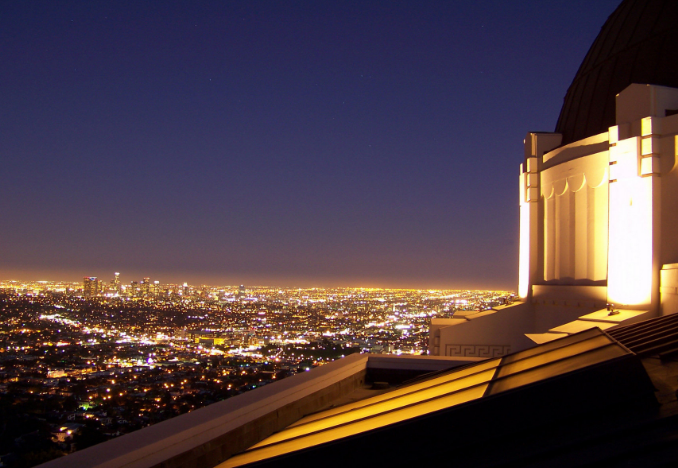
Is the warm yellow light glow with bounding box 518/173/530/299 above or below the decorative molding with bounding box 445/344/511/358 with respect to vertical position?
above

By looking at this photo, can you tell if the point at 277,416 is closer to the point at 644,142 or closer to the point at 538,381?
the point at 538,381

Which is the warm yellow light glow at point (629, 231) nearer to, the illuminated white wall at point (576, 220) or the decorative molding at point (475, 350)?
the illuminated white wall at point (576, 220)

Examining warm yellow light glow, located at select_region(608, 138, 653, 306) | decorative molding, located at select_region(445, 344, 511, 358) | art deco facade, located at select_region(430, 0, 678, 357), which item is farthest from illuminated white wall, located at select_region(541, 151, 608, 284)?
decorative molding, located at select_region(445, 344, 511, 358)

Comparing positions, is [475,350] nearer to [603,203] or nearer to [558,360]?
[603,203]

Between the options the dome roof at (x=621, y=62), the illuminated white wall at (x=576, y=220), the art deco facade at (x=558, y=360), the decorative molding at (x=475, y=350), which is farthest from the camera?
the decorative molding at (x=475, y=350)

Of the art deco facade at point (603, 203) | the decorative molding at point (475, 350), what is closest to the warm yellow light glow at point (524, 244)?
the art deco facade at point (603, 203)

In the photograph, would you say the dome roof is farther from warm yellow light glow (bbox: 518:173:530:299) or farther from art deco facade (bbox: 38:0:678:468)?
warm yellow light glow (bbox: 518:173:530:299)

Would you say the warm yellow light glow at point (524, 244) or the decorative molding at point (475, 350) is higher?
the warm yellow light glow at point (524, 244)

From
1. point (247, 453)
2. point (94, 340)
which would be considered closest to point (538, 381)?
point (247, 453)
